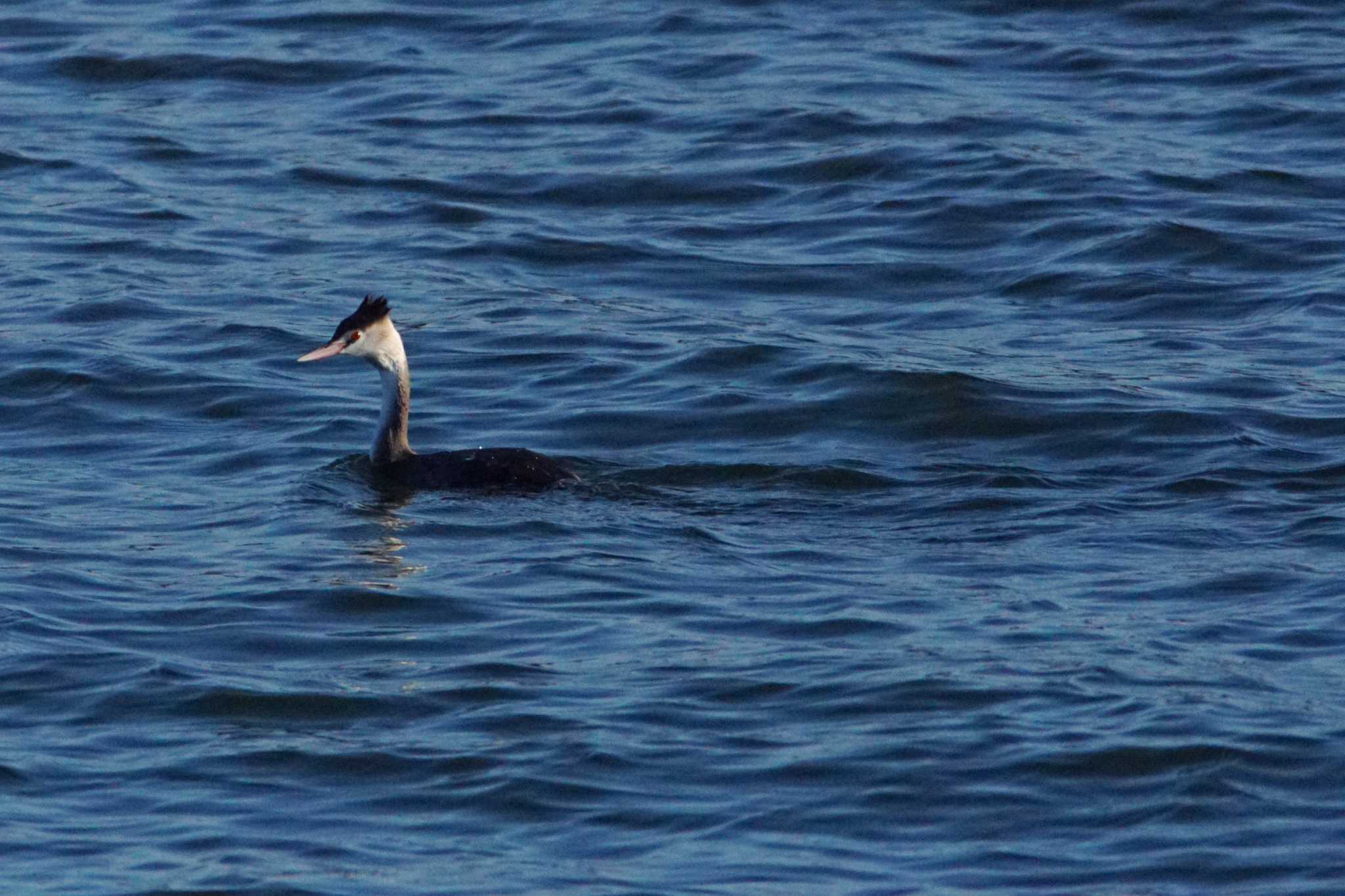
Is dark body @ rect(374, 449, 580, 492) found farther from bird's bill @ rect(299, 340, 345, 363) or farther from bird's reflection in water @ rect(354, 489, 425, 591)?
bird's bill @ rect(299, 340, 345, 363)

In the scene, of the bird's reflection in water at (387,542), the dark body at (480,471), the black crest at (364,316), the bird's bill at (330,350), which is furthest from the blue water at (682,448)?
the black crest at (364,316)

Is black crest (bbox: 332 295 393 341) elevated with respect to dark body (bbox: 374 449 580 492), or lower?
elevated

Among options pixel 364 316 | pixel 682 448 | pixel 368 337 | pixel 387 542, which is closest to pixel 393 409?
pixel 368 337

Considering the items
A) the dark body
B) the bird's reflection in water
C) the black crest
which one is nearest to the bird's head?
the black crest

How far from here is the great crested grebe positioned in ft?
→ 40.5

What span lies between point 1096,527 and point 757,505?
1.74 meters

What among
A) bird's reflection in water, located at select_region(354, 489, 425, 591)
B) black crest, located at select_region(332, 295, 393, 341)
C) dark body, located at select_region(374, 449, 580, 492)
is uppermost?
black crest, located at select_region(332, 295, 393, 341)

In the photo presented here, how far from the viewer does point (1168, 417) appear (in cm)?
1338

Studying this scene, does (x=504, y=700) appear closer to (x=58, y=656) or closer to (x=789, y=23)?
(x=58, y=656)

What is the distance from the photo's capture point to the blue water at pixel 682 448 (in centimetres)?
Result: 836

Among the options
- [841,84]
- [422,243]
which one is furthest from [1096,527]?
[841,84]

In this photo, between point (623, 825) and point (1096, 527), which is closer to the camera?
point (623, 825)

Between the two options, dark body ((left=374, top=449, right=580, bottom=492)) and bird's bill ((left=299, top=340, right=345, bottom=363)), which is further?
bird's bill ((left=299, top=340, right=345, bottom=363))

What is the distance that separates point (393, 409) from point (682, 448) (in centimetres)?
164
